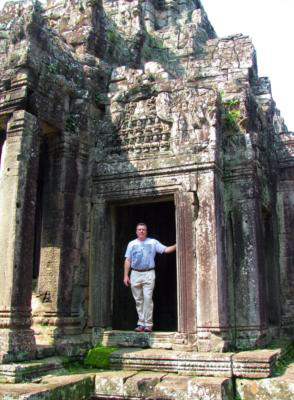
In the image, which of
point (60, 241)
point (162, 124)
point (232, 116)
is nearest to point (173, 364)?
point (60, 241)

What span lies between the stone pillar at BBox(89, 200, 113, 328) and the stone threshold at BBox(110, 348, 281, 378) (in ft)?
3.27

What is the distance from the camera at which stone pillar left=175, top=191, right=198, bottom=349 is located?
23.0 feet

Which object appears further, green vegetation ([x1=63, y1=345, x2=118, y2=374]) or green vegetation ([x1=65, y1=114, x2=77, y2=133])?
green vegetation ([x1=65, y1=114, x2=77, y2=133])

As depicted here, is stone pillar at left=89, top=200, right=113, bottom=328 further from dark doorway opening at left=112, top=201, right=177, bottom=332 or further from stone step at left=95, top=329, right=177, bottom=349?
dark doorway opening at left=112, top=201, right=177, bottom=332

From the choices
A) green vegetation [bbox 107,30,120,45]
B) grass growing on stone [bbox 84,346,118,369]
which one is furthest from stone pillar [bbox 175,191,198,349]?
green vegetation [bbox 107,30,120,45]

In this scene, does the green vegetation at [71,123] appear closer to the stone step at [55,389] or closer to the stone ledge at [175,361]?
the stone ledge at [175,361]

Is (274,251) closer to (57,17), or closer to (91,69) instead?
(91,69)

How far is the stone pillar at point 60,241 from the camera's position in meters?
7.33

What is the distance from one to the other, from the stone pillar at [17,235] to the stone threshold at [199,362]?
1.38m

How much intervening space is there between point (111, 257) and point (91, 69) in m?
3.46

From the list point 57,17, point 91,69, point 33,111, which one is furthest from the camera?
point 57,17

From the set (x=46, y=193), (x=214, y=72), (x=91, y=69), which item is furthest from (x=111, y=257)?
(x=214, y=72)

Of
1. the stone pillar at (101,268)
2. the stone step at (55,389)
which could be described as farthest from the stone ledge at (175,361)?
the stone pillar at (101,268)

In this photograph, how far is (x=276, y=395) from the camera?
216 inches
